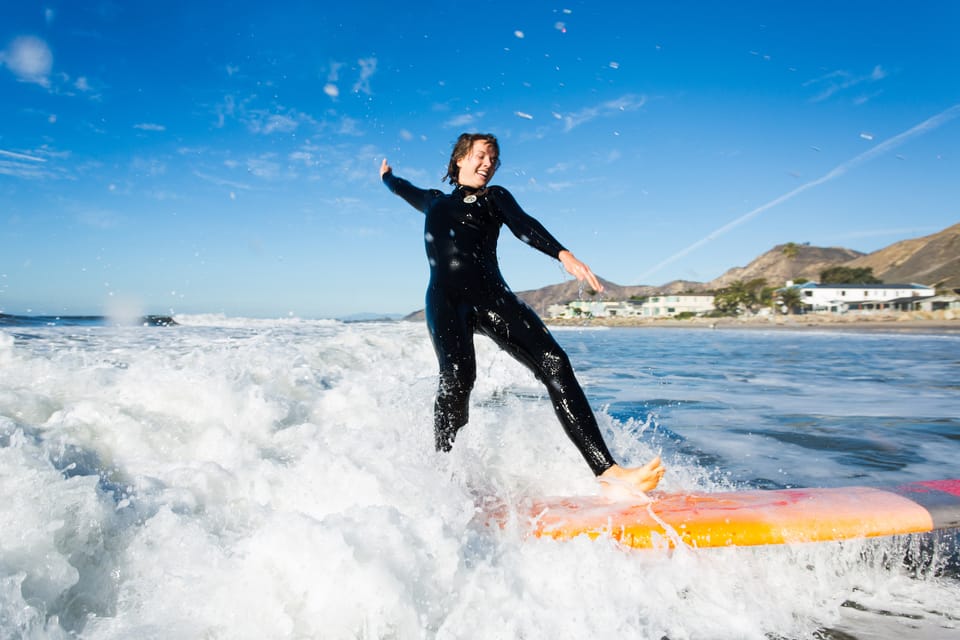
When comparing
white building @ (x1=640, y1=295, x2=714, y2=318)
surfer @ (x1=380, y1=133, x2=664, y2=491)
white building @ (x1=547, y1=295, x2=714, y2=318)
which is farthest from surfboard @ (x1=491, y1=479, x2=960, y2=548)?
white building @ (x1=640, y1=295, x2=714, y2=318)

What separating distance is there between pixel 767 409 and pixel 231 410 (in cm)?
574

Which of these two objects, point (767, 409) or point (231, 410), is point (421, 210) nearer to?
point (231, 410)

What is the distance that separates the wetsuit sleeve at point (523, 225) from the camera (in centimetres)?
290

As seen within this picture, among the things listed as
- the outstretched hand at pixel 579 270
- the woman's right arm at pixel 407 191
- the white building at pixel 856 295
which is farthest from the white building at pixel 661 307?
the outstretched hand at pixel 579 270

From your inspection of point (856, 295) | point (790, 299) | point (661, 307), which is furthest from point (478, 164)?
point (661, 307)

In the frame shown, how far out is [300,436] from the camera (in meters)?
3.86

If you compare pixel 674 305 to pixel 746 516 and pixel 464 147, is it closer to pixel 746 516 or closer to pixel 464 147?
pixel 464 147

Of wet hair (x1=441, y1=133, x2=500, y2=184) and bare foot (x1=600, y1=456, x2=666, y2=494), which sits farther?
wet hair (x1=441, y1=133, x2=500, y2=184)

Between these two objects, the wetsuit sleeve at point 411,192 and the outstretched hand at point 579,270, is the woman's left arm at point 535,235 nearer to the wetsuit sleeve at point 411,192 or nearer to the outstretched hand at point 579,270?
the outstretched hand at point 579,270

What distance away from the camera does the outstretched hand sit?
9.01 ft

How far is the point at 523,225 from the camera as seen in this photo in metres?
2.97

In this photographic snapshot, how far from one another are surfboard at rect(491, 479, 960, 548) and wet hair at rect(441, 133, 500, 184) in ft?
6.51

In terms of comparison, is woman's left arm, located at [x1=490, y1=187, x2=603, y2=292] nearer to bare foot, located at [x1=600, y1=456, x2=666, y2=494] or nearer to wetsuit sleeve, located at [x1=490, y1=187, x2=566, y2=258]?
wetsuit sleeve, located at [x1=490, y1=187, x2=566, y2=258]

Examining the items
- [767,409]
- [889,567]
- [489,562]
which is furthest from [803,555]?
[767,409]
